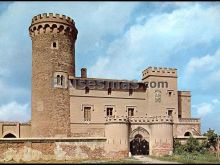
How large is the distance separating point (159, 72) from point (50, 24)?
43.3 feet

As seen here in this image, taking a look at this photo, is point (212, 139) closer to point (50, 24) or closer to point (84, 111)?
point (84, 111)

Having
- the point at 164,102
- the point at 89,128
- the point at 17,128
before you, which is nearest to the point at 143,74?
the point at 164,102

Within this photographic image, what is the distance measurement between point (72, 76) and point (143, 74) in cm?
869

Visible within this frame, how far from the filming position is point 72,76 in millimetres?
36500

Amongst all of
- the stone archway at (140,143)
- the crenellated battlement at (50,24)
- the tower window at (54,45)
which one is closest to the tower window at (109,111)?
the stone archway at (140,143)

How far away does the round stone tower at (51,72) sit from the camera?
3469cm

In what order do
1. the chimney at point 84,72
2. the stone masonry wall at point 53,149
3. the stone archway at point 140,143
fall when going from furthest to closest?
the chimney at point 84,72 → the stone archway at point 140,143 → the stone masonry wall at point 53,149

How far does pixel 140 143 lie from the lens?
34.9 m

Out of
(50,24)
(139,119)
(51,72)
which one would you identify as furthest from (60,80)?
(139,119)

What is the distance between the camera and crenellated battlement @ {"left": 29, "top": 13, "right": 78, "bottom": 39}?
35.8 m

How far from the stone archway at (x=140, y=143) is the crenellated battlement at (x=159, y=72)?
784 centimetres

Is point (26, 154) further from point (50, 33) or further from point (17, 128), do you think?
point (50, 33)

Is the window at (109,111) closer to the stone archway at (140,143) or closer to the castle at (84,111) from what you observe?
the castle at (84,111)

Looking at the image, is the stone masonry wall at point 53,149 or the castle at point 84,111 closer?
the stone masonry wall at point 53,149
